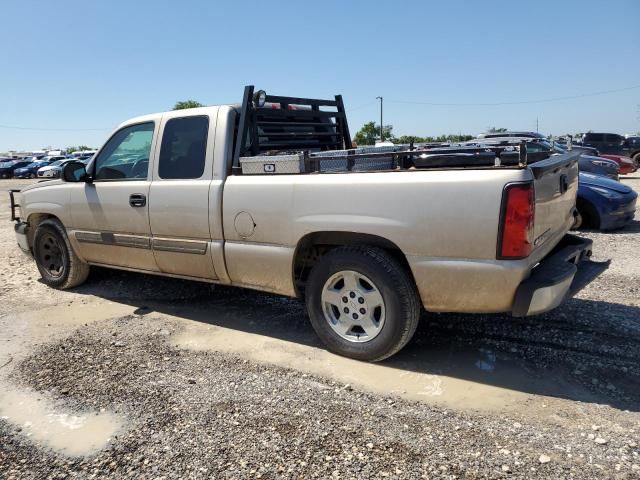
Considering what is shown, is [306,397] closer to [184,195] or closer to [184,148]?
[184,195]

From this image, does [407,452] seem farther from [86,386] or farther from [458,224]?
[86,386]

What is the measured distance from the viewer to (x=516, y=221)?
10.0 feet

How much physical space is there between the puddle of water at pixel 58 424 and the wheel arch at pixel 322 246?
1.69m

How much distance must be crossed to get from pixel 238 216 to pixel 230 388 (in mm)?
1381

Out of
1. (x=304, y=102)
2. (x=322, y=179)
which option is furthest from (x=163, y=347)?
(x=304, y=102)

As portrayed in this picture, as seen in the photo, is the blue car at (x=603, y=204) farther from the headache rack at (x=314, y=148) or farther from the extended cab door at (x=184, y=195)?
the extended cab door at (x=184, y=195)

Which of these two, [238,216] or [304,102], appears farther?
[304,102]

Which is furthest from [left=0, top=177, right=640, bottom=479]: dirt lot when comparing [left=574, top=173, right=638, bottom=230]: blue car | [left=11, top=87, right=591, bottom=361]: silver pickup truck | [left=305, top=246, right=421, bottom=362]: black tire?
[left=574, top=173, right=638, bottom=230]: blue car

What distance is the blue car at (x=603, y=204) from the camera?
8.30 metres

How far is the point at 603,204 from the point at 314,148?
5.45m

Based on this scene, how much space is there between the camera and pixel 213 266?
174 inches

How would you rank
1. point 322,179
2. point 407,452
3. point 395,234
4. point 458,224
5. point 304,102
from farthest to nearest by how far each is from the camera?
1. point 304,102
2. point 322,179
3. point 395,234
4. point 458,224
5. point 407,452

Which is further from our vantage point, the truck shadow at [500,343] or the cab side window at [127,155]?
the cab side window at [127,155]

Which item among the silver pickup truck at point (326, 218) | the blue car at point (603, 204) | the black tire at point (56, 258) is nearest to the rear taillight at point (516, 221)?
the silver pickup truck at point (326, 218)
